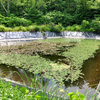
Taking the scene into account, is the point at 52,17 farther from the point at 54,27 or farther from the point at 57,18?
the point at 54,27

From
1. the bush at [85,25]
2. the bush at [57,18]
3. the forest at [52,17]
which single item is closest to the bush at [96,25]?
the forest at [52,17]

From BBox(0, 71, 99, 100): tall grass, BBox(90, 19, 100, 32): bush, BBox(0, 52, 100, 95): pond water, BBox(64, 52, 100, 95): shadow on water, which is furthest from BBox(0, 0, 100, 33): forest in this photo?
BBox(0, 71, 99, 100): tall grass

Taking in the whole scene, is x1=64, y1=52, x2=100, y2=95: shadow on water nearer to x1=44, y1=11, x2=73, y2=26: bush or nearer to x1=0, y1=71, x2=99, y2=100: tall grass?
x1=0, y1=71, x2=99, y2=100: tall grass

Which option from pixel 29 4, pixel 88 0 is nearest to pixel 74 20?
pixel 88 0

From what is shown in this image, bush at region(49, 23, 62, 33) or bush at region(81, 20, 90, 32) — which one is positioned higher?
bush at region(81, 20, 90, 32)

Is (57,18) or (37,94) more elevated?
(57,18)

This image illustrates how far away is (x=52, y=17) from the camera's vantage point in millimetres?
13555

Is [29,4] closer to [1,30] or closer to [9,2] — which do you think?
[9,2]

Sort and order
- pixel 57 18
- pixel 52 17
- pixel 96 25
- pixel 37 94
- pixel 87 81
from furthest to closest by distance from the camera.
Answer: pixel 57 18 → pixel 52 17 → pixel 96 25 → pixel 87 81 → pixel 37 94

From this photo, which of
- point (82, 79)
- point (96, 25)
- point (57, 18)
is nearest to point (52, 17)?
point (57, 18)

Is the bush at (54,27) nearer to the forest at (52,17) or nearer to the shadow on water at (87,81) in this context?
the forest at (52,17)

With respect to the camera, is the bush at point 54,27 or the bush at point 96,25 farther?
the bush at point 54,27

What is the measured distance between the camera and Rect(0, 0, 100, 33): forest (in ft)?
38.8

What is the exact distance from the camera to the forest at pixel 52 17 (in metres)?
11.8
